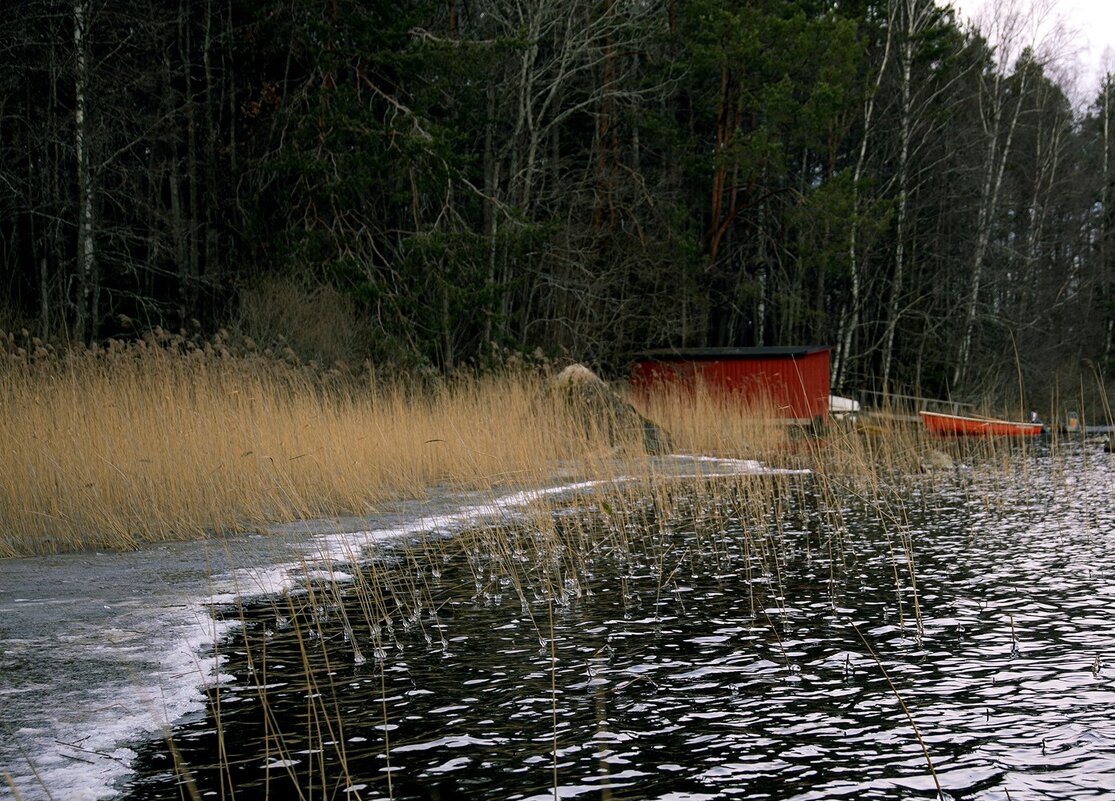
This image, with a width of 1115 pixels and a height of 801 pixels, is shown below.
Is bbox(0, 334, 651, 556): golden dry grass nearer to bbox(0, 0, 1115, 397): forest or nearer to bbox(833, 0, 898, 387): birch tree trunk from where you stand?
bbox(0, 0, 1115, 397): forest

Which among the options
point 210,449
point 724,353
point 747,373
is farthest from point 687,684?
point 724,353

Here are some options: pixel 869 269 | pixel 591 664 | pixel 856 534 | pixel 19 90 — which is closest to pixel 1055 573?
pixel 856 534

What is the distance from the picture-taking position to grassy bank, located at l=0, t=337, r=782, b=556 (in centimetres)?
805

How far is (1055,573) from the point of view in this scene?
7.07m

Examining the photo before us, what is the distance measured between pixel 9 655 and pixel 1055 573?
5.90 metres

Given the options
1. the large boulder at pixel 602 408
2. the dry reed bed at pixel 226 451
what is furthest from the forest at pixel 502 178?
the dry reed bed at pixel 226 451

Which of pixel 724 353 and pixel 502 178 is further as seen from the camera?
pixel 502 178

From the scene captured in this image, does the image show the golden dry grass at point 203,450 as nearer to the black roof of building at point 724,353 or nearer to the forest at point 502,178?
the forest at point 502,178

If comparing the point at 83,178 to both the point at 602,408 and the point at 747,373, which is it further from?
the point at 747,373

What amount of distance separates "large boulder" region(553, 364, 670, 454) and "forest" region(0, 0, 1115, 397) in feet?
3.78

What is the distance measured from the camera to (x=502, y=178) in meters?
21.9

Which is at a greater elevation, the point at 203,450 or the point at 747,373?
the point at 747,373

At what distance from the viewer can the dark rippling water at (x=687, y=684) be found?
3723 mm

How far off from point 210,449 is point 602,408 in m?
6.74
